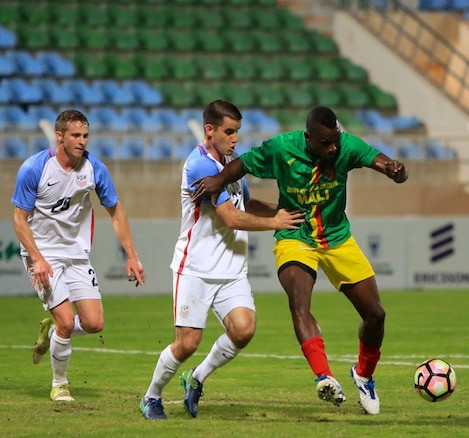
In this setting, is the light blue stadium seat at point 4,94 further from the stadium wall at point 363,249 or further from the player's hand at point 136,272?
the player's hand at point 136,272

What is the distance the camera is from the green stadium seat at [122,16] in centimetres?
2884

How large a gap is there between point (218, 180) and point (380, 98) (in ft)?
70.7

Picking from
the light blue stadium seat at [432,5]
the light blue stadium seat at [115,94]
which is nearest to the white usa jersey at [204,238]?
the light blue stadium seat at [115,94]

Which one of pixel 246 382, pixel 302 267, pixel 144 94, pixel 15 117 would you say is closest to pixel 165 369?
pixel 302 267

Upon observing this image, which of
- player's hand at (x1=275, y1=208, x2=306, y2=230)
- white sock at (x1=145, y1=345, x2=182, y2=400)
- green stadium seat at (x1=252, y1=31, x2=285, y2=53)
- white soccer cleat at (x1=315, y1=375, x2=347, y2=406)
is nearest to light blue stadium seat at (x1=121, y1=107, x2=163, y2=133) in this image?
green stadium seat at (x1=252, y1=31, x2=285, y2=53)

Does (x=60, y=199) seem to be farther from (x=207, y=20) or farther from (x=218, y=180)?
(x=207, y=20)

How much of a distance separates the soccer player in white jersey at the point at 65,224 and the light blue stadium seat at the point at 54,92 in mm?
16179

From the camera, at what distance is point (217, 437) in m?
7.30

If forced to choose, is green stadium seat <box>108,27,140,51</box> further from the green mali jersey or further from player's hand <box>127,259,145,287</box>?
the green mali jersey

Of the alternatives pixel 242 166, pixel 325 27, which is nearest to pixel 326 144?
pixel 242 166

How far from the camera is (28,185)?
30.0 feet

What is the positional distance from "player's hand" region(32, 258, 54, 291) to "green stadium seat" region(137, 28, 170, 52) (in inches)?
789

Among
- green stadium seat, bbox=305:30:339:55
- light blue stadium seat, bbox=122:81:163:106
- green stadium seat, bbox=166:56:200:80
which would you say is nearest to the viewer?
light blue stadium seat, bbox=122:81:163:106

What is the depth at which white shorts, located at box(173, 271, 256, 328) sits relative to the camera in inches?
317
